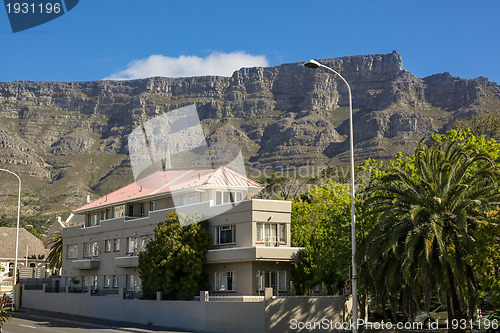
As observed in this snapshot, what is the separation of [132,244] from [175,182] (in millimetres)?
6339

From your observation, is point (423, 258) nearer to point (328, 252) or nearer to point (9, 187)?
point (328, 252)

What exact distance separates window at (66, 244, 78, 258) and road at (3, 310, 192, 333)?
9.67 m

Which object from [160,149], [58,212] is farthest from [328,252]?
[160,149]

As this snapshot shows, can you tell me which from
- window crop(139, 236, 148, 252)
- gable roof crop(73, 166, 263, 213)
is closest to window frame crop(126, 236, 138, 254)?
window crop(139, 236, 148, 252)

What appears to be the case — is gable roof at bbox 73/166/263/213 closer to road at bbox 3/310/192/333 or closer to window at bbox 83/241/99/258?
window at bbox 83/241/99/258

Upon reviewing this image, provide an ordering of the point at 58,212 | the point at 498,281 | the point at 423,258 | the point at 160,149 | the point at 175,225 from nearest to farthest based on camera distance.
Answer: the point at 498,281, the point at 423,258, the point at 175,225, the point at 58,212, the point at 160,149

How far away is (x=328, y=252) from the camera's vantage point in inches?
1470

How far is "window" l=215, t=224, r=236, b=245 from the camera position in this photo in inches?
1623

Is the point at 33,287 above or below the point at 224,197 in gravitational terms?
below

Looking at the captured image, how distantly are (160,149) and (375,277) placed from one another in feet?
572

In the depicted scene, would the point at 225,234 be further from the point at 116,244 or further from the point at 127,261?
the point at 116,244

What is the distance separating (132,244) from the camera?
49.8m

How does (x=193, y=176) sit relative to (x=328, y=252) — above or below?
above

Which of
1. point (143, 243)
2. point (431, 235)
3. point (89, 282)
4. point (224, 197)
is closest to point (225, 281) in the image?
point (224, 197)
